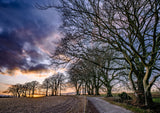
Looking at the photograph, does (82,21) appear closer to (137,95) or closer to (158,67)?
(158,67)

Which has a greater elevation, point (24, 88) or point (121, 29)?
point (121, 29)

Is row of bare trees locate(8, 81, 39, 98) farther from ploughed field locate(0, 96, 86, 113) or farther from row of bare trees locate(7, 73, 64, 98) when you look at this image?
ploughed field locate(0, 96, 86, 113)

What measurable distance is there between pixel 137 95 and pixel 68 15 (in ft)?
31.4

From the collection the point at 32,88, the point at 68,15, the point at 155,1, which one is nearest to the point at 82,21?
the point at 68,15

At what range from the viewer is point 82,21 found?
26.2ft

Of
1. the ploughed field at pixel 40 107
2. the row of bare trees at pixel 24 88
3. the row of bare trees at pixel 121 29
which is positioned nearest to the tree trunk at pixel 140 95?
the row of bare trees at pixel 121 29

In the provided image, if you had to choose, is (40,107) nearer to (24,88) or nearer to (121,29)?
(121,29)

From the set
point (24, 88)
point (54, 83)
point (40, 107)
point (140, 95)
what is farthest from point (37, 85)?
point (140, 95)

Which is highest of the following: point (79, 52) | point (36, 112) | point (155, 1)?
point (155, 1)

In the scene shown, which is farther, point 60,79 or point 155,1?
point 60,79

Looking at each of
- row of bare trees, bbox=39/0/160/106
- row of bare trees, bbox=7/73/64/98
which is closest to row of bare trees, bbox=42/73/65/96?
row of bare trees, bbox=7/73/64/98

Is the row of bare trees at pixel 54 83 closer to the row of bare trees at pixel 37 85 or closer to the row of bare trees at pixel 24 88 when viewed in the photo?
the row of bare trees at pixel 37 85

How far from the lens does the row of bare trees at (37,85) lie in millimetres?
51031

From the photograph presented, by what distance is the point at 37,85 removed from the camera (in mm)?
56375
